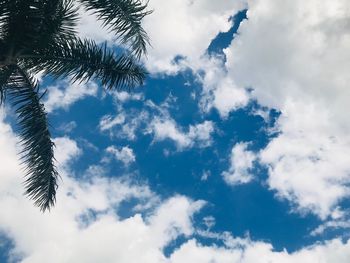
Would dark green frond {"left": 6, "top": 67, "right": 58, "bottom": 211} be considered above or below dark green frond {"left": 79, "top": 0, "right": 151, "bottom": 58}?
below

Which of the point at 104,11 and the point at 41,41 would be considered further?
the point at 104,11

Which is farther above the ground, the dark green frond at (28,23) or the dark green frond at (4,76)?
the dark green frond at (28,23)

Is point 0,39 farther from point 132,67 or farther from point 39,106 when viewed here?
point 132,67

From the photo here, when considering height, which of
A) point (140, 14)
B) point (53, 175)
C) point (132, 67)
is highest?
point (140, 14)

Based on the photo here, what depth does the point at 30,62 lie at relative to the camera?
37.2 feet

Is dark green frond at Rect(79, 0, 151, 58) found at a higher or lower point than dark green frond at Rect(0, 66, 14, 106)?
higher

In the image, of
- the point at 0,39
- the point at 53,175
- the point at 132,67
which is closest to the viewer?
the point at 0,39

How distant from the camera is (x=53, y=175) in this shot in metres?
11.4

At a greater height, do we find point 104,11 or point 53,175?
point 104,11

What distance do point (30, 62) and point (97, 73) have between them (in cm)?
179

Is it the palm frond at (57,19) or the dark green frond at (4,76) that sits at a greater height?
the palm frond at (57,19)

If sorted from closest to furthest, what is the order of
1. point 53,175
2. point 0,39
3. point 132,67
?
point 0,39, point 53,175, point 132,67

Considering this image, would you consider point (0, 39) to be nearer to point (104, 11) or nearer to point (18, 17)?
point (18, 17)

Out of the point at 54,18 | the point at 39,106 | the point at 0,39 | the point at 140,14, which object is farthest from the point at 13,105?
the point at 140,14
